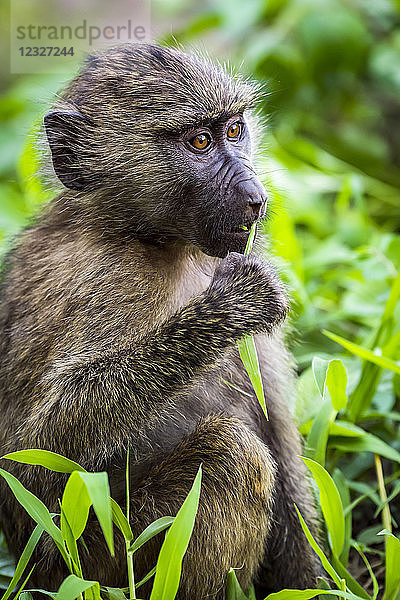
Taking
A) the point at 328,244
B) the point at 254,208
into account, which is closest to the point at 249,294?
the point at 254,208

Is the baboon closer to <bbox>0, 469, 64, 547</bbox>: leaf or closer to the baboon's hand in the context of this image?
the baboon's hand

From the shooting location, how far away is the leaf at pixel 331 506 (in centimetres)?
287

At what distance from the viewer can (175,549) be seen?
251cm

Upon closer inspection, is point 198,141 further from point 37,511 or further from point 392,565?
point 392,565

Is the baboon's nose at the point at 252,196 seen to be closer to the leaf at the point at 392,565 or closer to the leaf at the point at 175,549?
the leaf at the point at 175,549

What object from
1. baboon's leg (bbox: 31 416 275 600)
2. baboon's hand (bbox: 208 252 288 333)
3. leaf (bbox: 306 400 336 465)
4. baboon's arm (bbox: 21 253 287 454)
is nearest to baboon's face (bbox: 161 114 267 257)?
baboon's hand (bbox: 208 252 288 333)

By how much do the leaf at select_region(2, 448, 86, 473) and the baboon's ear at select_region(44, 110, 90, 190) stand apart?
1.19 metres

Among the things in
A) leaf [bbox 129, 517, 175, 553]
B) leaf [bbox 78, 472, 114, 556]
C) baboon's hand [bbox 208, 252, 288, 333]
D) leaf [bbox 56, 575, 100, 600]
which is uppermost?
baboon's hand [bbox 208, 252, 288, 333]

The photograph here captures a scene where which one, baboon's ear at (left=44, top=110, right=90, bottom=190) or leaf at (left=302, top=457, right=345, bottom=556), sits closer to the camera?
leaf at (left=302, top=457, right=345, bottom=556)

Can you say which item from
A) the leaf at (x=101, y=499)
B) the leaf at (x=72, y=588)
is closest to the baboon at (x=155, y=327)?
the leaf at (x=72, y=588)

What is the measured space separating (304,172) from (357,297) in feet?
6.05

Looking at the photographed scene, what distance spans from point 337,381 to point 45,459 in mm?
1140

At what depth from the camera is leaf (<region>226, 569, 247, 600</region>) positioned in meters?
2.97

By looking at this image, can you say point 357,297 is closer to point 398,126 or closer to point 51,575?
point 51,575
